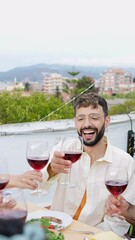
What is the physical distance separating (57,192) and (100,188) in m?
0.21

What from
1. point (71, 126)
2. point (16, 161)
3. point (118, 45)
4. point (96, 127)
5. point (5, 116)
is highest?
point (118, 45)

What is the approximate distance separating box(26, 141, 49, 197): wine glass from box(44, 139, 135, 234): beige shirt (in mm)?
198

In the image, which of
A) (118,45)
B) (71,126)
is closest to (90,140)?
Result: (71,126)

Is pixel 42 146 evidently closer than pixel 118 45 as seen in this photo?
Yes

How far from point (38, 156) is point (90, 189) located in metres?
0.33

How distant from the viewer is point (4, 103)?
928 inches

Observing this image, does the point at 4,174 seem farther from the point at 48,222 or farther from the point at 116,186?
the point at 116,186

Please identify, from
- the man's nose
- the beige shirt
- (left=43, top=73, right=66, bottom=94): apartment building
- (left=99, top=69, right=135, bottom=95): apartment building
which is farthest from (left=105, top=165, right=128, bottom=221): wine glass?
(left=43, top=73, right=66, bottom=94): apartment building

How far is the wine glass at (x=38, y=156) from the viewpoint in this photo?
1.41 metres

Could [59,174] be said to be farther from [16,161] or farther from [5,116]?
[5,116]

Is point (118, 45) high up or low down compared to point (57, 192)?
up

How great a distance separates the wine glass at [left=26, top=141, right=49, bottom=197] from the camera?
4.64ft

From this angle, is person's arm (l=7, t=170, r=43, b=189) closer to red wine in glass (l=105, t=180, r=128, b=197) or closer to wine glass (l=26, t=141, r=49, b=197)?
wine glass (l=26, t=141, r=49, b=197)

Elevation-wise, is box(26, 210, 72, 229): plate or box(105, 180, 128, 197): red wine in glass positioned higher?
box(105, 180, 128, 197): red wine in glass
